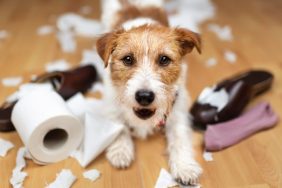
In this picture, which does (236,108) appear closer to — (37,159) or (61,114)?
(61,114)

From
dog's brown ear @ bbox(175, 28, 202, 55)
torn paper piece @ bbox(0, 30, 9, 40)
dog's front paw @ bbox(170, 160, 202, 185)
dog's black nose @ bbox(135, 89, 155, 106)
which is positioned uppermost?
dog's brown ear @ bbox(175, 28, 202, 55)

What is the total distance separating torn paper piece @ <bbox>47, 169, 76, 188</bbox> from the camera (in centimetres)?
204

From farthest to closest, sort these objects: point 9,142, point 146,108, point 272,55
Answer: point 272,55 → point 9,142 → point 146,108

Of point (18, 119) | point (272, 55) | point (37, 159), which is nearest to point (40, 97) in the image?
point (18, 119)

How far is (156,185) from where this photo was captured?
2.05 metres

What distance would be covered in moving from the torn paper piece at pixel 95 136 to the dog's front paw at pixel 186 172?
449mm

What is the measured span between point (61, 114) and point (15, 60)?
4.92ft

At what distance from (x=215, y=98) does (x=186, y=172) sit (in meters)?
0.75

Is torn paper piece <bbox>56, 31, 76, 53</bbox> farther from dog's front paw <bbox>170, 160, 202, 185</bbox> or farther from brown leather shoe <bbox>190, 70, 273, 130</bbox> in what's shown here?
dog's front paw <bbox>170, 160, 202, 185</bbox>

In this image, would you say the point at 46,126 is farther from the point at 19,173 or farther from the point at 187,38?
the point at 187,38

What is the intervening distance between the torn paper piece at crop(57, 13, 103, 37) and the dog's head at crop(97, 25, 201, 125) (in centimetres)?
170

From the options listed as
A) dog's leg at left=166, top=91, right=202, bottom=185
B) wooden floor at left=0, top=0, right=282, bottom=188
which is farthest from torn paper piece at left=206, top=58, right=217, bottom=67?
dog's leg at left=166, top=91, right=202, bottom=185

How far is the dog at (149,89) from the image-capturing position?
198 cm

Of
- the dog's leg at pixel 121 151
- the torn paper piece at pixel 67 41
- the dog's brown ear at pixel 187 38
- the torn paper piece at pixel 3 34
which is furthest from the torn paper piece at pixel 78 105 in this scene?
the torn paper piece at pixel 3 34
